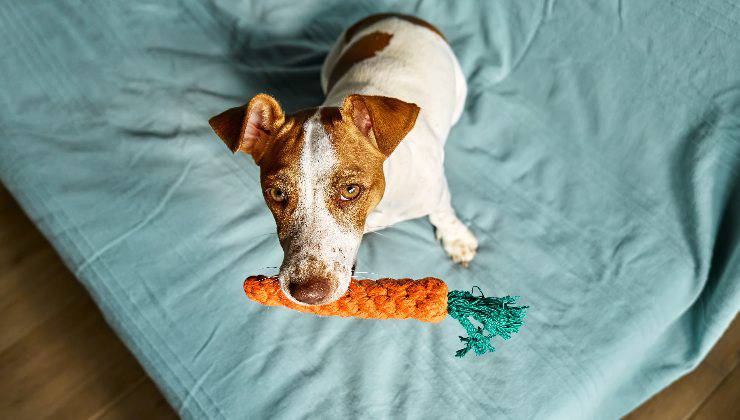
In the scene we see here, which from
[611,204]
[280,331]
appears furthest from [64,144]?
[611,204]

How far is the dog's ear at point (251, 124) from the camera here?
187 cm

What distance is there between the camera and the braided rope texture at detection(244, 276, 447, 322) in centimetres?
193

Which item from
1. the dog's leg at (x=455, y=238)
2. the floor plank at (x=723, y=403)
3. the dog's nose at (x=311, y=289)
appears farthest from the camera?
the floor plank at (x=723, y=403)

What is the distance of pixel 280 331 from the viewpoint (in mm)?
2408

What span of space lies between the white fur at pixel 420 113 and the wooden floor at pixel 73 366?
4.25 ft

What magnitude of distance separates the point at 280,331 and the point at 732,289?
1871 mm

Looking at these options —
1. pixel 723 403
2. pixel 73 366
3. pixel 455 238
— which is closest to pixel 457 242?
pixel 455 238

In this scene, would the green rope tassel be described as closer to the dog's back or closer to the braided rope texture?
the braided rope texture

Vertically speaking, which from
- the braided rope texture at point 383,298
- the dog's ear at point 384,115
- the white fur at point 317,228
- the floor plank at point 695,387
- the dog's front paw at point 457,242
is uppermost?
the dog's ear at point 384,115

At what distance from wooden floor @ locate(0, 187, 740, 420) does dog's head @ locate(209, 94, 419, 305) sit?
1535 millimetres

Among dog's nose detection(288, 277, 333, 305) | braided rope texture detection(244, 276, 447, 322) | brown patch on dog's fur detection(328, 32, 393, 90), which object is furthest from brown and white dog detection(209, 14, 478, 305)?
brown patch on dog's fur detection(328, 32, 393, 90)

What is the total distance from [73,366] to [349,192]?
1964 millimetres

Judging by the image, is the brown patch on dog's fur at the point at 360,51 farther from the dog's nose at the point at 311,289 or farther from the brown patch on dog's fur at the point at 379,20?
the dog's nose at the point at 311,289

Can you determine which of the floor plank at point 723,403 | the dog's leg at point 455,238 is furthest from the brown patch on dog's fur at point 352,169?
the floor plank at point 723,403
